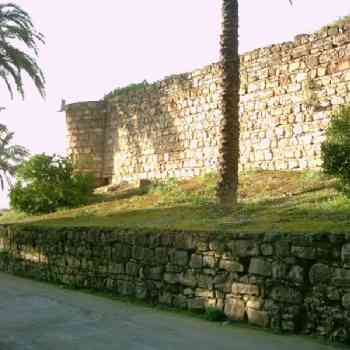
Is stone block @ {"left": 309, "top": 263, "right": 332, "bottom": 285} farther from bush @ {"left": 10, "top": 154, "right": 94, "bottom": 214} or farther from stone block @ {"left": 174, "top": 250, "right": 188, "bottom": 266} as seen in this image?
bush @ {"left": 10, "top": 154, "right": 94, "bottom": 214}

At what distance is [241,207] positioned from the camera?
1188cm

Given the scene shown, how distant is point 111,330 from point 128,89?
1669cm

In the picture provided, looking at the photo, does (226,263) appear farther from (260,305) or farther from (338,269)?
(338,269)

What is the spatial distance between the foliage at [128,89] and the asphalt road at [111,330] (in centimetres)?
1350

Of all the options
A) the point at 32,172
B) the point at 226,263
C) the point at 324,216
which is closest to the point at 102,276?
the point at 226,263

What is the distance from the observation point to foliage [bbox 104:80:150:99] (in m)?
22.2

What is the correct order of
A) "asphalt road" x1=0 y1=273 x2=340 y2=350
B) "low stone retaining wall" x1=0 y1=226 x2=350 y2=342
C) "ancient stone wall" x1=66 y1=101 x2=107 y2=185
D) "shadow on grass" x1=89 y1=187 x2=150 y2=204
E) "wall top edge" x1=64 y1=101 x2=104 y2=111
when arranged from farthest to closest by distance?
"wall top edge" x1=64 y1=101 x2=104 y2=111 < "ancient stone wall" x1=66 y1=101 x2=107 y2=185 < "shadow on grass" x1=89 y1=187 x2=150 y2=204 < "low stone retaining wall" x1=0 y1=226 x2=350 y2=342 < "asphalt road" x1=0 y1=273 x2=340 y2=350

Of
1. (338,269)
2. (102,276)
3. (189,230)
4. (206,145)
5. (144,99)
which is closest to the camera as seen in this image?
(338,269)

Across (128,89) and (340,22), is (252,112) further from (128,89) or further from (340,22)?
(128,89)

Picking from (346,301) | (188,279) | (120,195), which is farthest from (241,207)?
(120,195)

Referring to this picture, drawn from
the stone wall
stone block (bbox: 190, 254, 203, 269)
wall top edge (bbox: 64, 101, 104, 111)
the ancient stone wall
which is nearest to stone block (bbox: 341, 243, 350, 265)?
stone block (bbox: 190, 254, 203, 269)

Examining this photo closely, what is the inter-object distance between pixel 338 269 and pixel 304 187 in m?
6.90

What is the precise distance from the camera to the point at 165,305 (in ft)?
29.4

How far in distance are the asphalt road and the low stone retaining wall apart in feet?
1.00
